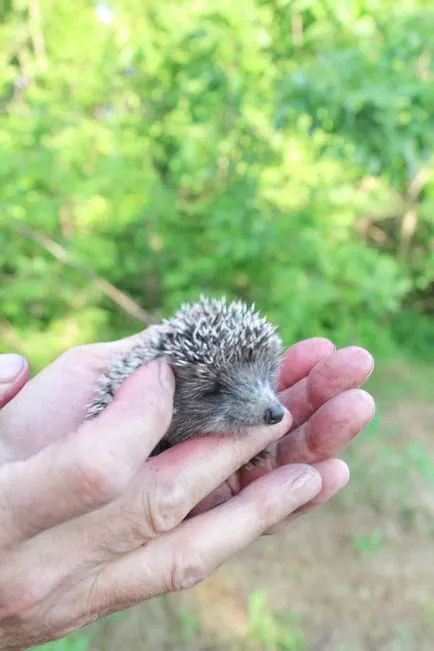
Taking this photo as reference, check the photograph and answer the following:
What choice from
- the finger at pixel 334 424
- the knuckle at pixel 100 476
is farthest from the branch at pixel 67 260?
the knuckle at pixel 100 476

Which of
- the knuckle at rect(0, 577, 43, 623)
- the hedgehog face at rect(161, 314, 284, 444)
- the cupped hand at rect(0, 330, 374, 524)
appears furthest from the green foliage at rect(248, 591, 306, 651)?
the knuckle at rect(0, 577, 43, 623)

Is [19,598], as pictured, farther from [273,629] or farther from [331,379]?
[273,629]

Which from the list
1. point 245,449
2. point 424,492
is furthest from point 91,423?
point 424,492

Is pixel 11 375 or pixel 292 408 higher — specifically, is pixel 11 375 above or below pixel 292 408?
above

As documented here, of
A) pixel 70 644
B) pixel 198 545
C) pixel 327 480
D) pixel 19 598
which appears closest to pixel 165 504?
pixel 198 545

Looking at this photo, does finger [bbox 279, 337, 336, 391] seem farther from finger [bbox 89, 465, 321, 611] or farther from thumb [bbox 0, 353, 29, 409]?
thumb [bbox 0, 353, 29, 409]

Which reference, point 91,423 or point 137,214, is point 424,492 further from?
point 91,423
